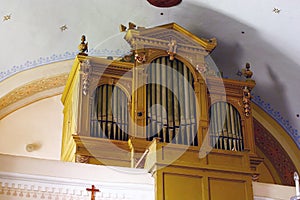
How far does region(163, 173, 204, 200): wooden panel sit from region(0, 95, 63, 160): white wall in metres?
3.29

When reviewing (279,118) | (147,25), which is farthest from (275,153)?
(147,25)

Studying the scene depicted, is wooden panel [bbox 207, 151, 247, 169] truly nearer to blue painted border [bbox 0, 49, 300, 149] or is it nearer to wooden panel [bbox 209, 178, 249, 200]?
wooden panel [bbox 209, 178, 249, 200]

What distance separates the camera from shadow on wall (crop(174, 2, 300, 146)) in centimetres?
895

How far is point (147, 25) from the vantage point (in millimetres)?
9227

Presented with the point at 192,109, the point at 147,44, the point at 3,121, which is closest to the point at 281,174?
the point at 192,109

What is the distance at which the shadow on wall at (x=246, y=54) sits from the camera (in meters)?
8.95

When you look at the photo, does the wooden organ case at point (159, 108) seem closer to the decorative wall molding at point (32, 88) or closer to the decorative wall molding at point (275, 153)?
the decorative wall molding at point (32, 88)

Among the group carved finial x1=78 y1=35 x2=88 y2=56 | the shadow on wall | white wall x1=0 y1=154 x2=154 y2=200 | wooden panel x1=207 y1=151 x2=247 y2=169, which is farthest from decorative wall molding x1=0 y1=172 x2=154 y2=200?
the shadow on wall

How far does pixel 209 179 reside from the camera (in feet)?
21.9

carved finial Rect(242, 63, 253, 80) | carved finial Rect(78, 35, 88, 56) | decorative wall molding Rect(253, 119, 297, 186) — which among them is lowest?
decorative wall molding Rect(253, 119, 297, 186)

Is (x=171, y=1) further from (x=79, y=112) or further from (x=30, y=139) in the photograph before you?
(x=30, y=139)

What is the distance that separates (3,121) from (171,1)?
3432mm

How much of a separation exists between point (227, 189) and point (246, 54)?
11.0ft

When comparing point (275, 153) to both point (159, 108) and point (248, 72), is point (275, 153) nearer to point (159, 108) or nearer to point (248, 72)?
point (248, 72)
